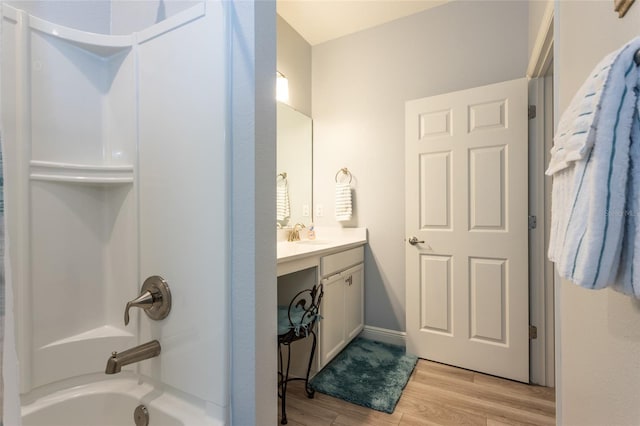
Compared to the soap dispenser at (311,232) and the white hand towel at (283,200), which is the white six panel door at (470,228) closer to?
the soap dispenser at (311,232)

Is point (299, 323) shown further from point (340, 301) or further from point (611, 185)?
point (611, 185)

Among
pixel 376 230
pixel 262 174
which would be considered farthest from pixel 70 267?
pixel 376 230

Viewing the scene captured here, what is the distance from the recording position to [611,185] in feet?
1.55

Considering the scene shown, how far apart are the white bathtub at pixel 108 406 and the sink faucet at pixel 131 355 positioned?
15cm

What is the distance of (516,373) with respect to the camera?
1791mm

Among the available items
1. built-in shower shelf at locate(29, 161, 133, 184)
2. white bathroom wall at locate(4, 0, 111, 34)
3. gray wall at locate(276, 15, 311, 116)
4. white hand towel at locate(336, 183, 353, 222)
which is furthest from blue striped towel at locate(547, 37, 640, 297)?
gray wall at locate(276, 15, 311, 116)

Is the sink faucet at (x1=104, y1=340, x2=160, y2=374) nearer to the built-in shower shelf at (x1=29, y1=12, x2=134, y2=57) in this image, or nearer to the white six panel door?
the built-in shower shelf at (x1=29, y1=12, x2=134, y2=57)

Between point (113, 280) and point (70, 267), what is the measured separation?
0.15 m

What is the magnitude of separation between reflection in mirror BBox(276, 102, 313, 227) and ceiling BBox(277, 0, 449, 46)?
0.72 m

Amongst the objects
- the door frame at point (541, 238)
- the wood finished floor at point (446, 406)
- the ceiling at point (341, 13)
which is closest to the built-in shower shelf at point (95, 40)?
the ceiling at point (341, 13)

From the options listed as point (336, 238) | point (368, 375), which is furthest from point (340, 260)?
point (368, 375)

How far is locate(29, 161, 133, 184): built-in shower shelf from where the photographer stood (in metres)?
0.99

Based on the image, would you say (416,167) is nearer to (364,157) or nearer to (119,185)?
(364,157)

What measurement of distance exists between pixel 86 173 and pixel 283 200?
1.38 m
